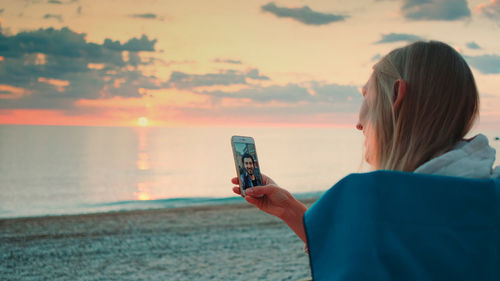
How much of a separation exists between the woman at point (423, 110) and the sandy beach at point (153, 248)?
624 cm

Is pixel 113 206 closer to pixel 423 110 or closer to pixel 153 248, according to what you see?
pixel 153 248

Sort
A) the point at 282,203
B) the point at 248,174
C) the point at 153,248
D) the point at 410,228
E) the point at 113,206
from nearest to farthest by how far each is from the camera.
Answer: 1. the point at 410,228
2. the point at 282,203
3. the point at 248,174
4. the point at 153,248
5. the point at 113,206

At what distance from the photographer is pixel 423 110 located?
120 cm

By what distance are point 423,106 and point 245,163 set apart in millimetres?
923

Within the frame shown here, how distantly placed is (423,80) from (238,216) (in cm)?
1201

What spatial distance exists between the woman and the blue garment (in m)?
0.10

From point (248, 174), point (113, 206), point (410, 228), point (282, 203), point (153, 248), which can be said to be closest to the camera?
point (410, 228)

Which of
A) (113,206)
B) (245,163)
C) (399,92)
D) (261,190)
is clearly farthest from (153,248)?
(113,206)

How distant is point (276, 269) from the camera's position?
7.61 m

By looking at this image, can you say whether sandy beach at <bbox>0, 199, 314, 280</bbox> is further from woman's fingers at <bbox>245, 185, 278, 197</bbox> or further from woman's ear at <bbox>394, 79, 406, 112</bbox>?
woman's ear at <bbox>394, 79, 406, 112</bbox>

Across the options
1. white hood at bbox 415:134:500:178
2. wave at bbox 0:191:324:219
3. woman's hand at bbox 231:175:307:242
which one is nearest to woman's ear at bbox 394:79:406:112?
white hood at bbox 415:134:500:178

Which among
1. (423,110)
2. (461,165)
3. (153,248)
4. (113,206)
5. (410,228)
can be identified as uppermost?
(423,110)

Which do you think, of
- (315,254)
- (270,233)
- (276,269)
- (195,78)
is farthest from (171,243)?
(195,78)

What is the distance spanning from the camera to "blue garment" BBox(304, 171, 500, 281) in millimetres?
1007
